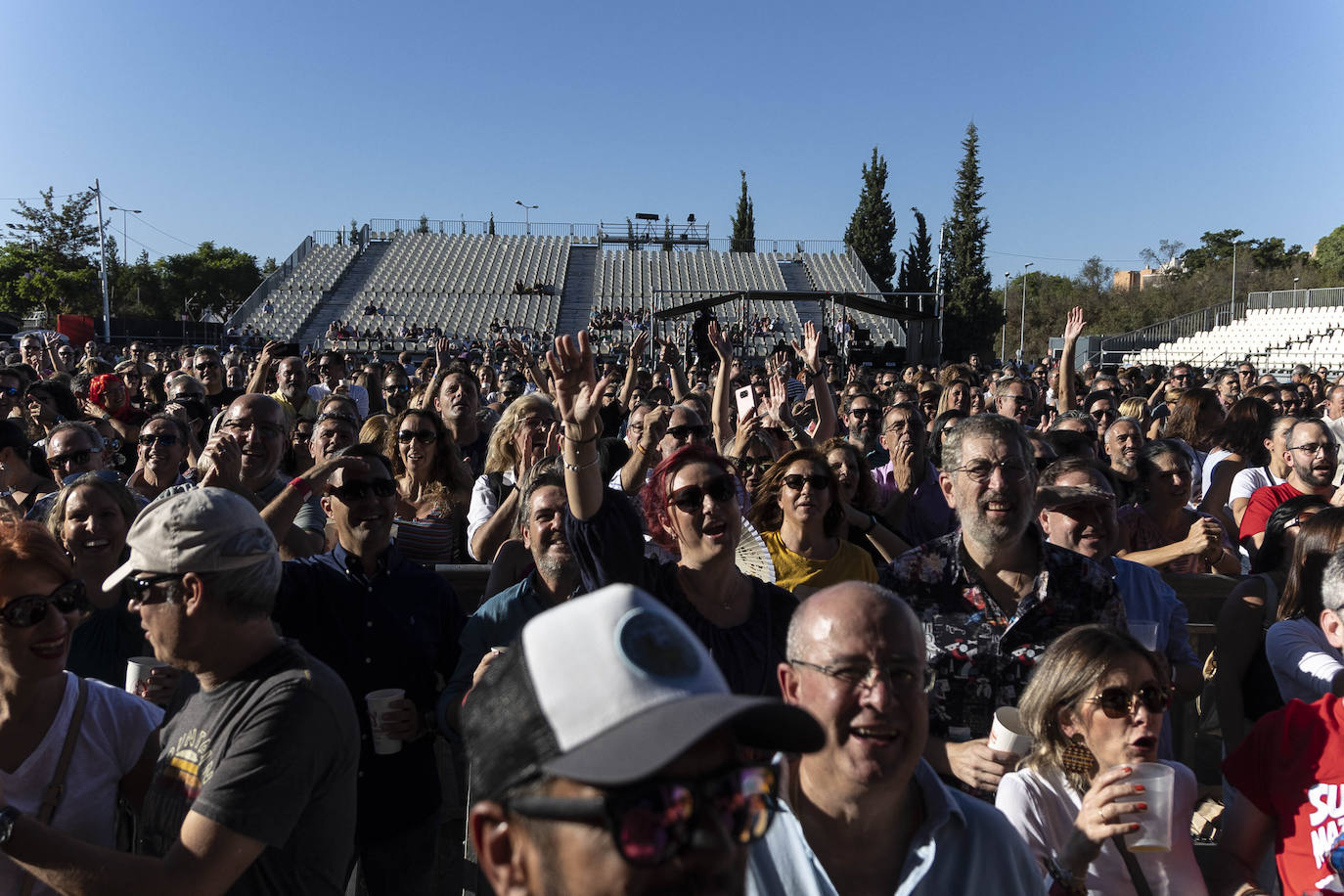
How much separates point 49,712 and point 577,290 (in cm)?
5099

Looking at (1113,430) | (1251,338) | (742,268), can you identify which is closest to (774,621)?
(1113,430)

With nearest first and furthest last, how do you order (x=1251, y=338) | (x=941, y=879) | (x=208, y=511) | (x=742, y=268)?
(x=941, y=879)
(x=208, y=511)
(x=1251, y=338)
(x=742, y=268)

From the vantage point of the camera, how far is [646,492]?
3451mm

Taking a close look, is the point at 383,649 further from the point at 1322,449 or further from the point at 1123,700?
the point at 1322,449

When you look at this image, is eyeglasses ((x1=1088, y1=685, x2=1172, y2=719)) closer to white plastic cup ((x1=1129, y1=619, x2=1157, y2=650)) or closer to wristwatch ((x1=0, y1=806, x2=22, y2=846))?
white plastic cup ((x1=1129, y1=619, x2=1157, y2=650))

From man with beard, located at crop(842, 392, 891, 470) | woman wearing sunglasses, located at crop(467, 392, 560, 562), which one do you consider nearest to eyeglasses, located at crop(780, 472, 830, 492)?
woman wearing sunglasses, located at crop(467, 392, 560, 562)

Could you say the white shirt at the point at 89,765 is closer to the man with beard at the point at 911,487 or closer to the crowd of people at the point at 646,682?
the crowd of people at the point at 646,682

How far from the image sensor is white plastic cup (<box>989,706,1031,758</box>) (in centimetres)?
255

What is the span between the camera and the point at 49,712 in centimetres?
250

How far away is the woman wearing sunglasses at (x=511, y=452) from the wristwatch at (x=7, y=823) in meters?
2.78

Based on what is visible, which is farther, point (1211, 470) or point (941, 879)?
point (1211, 470)

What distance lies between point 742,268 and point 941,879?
2121 inches

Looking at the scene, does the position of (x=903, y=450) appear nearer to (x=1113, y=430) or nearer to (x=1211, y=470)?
(x=1113, y=430)

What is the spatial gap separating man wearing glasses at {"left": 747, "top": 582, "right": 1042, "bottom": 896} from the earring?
461mm
